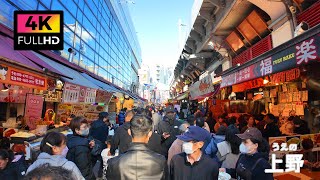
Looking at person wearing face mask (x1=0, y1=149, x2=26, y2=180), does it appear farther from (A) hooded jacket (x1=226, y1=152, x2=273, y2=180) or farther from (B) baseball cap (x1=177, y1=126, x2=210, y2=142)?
(A) hooded jacket (x1=226, y1=152, x2=273, y2=180)

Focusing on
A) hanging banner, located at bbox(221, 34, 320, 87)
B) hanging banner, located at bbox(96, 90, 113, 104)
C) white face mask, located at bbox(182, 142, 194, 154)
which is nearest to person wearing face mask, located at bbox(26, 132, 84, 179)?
white face mask, located at bbox(182, 142, 194, 154)

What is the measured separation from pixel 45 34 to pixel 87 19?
18.4 metres

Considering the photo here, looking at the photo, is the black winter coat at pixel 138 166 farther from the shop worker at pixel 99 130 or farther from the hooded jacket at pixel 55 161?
the shop worker at pixel 99 130

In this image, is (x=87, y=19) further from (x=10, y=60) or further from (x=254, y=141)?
(x=254, y=141)

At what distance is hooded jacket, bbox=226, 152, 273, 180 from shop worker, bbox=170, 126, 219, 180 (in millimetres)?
452

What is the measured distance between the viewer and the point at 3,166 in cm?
412

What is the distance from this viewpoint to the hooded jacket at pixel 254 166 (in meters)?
3.32

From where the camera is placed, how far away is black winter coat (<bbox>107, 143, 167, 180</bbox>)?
2764mm

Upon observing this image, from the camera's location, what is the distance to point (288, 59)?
5758mm

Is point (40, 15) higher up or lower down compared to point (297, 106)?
higher up

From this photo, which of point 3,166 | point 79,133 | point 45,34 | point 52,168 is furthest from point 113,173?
point 45,34

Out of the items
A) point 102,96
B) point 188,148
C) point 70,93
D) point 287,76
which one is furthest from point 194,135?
point 102,96

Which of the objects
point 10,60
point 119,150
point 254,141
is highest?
point 10,60

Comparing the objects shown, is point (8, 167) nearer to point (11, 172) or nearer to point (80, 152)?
point (11, 172)
